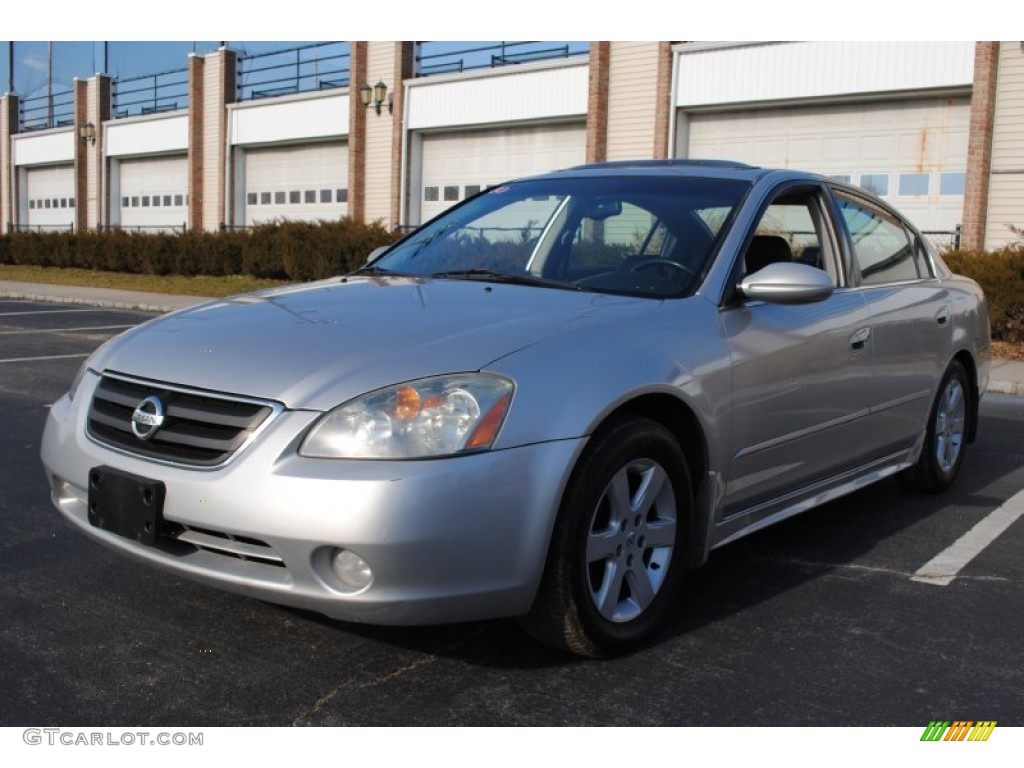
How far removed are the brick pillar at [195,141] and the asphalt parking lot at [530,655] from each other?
31695 millimetres

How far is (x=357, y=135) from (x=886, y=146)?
14.6 m

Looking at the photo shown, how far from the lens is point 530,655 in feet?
11.0

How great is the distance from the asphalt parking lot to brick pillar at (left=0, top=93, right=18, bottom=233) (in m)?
45.7

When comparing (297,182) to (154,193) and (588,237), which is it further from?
(588,237)

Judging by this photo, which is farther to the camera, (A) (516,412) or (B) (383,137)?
(B) (383,137)

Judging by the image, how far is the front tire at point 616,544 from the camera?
3.10 meters

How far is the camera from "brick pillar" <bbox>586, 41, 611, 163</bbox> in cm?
2358

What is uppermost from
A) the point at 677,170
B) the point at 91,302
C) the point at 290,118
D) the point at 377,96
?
the point at 377,96

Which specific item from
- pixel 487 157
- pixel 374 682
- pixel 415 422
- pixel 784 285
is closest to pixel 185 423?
pixel 415 422

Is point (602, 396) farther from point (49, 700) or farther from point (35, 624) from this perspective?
point (35, 624)

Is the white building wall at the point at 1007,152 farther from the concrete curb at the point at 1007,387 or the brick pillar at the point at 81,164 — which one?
the brick pillar at the point at 81,164

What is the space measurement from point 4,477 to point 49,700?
9.94ft

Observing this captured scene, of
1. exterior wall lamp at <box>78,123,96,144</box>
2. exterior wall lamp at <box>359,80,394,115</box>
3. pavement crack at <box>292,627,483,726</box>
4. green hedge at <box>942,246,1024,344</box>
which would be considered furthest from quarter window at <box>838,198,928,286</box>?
exterior wall lamp at <box>78,123,96,144</box>

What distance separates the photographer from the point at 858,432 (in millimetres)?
4578
